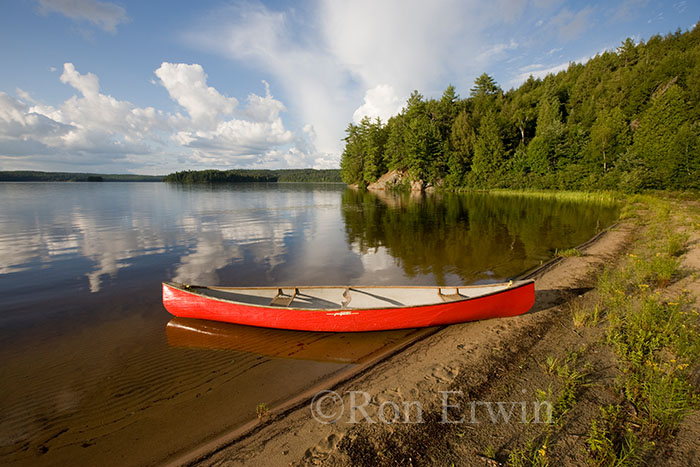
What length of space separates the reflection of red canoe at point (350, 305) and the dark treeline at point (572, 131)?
45.5 metres

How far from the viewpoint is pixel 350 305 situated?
8383mm

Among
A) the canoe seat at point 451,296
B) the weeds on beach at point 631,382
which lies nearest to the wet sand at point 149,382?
the canoe seat at point 451,296

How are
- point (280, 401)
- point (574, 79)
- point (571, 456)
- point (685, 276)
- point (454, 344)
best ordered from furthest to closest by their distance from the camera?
point (574, 79) → point (685, 276) → point (454, 344) → point (280, 401) → point (571, 456)

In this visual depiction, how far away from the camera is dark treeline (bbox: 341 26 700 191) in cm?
3819

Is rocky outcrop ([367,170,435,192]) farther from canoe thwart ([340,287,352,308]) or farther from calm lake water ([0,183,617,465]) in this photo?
canoe thwart ([340,287,352,308])

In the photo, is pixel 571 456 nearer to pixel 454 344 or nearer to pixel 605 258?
pixel 454 344

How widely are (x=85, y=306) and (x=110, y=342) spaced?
3310 mm

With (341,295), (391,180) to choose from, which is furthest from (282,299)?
(391,180)

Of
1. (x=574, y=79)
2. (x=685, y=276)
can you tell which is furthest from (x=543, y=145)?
(x=685, y=276)

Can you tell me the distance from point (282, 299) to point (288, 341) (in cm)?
139

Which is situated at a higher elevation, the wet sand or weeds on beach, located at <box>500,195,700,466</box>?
weeds on beach, located at <box>500,195,700,466</box>

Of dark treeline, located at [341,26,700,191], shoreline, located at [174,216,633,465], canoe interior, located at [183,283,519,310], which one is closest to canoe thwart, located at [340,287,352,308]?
canoe interior, located at [183,283,519,310]

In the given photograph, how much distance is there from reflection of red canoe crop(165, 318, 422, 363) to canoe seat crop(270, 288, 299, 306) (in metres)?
0.74

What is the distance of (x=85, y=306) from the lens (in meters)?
9.56
